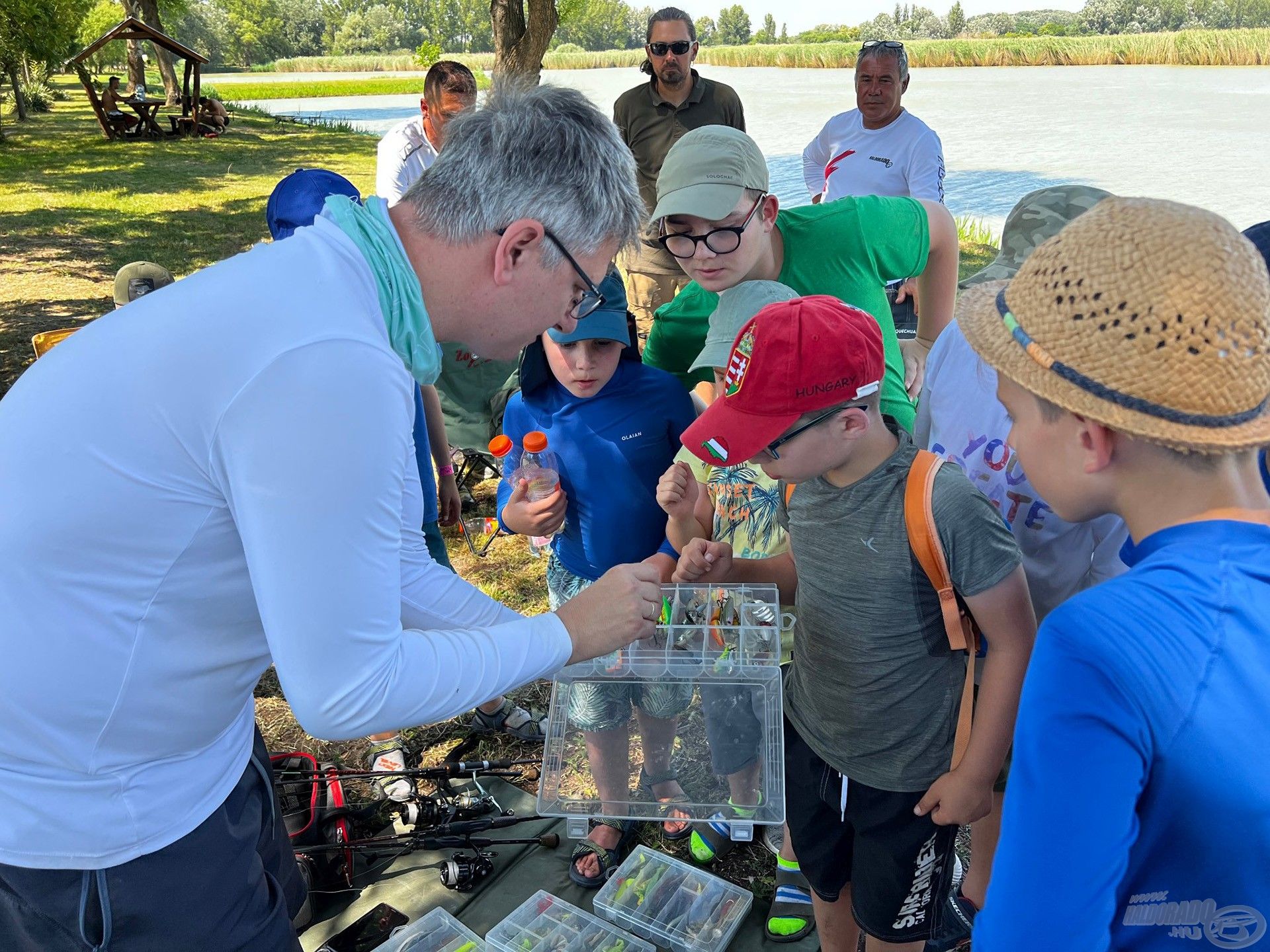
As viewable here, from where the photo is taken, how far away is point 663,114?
5.84 metres

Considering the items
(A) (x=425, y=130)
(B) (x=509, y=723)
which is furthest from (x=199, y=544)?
(A) (x=425, y=130)

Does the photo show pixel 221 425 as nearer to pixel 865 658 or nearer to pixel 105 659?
pixel 105 659

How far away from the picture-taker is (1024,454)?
1.12 m

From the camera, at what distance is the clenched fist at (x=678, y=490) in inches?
85.0

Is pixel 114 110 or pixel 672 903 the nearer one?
pixel 672 903

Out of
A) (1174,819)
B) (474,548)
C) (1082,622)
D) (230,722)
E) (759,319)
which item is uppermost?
(759,319)

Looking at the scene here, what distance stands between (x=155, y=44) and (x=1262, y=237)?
94.5 feet

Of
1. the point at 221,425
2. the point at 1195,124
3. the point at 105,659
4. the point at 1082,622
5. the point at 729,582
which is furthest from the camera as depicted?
the point at 1195,124

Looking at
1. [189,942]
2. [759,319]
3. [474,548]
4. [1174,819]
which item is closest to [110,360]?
[189,942]

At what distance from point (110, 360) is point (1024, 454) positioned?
125 cm

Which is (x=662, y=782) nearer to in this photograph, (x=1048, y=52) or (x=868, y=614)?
(x=868, y=614)

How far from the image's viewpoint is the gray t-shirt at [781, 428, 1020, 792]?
172 centimetres

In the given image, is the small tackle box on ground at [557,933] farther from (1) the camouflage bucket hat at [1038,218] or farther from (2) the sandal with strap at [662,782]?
(1) the camouflage bucket hat at [1038,218]

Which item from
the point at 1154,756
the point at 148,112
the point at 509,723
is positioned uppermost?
the point at 148,112
